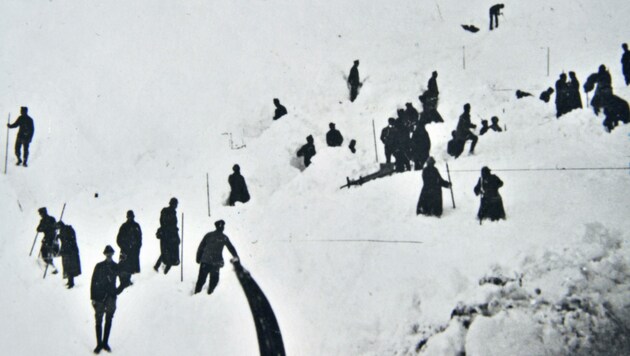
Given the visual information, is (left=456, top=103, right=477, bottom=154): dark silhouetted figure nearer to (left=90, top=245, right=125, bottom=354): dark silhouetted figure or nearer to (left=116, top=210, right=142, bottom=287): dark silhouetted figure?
(left=116, top=210, right=142, bottom=287): dark silhouetted figure

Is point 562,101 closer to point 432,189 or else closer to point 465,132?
point 465,132

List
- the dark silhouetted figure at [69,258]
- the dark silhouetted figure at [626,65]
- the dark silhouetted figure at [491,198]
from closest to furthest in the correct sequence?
the dark silhouetted figure at [491,198]
the dark silhouetted figure at [69,258]
the dark silhouetted figure at [626,65]

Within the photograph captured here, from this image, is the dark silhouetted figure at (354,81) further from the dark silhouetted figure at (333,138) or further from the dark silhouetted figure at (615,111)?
the dark silhouetted figure at (615,111)

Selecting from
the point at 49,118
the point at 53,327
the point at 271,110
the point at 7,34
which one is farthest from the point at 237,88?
the point at 53,327

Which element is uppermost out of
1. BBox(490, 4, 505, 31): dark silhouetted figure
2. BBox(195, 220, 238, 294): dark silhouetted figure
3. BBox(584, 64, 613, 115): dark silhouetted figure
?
BBox(490, 4, 505, 31): dark silhouetted figure

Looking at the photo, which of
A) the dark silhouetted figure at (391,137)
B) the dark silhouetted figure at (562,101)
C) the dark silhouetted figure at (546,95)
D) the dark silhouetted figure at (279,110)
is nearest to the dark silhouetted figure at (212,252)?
the dark silhouetted figure at (391,137)

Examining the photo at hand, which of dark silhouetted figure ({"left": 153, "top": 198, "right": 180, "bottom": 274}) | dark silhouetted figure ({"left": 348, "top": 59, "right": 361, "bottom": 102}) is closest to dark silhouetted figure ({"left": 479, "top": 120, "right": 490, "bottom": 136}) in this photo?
dark silhouetted figure ({"left": 348, "top": 59, "right": 361, "bottom": 102})
